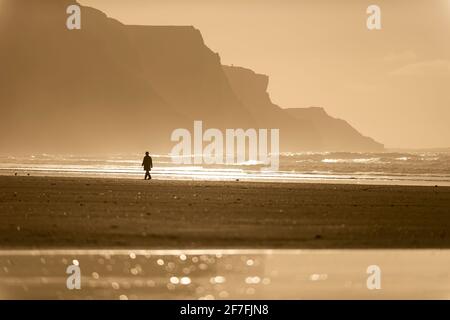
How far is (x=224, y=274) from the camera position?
1588 centimetres

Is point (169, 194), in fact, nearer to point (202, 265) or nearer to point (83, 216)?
point (83, 216)

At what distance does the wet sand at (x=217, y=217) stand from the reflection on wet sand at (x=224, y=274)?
1430mm

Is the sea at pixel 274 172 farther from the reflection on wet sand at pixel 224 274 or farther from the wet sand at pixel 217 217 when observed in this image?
the reflection on wet sand at pixel 224 274

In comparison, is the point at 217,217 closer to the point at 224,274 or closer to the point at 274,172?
the point at 224,274

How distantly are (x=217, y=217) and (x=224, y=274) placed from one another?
400 inches

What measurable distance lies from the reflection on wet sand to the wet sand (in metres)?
1.43

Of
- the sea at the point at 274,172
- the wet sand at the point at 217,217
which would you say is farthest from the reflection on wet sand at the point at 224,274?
the sea at the point at 274,172

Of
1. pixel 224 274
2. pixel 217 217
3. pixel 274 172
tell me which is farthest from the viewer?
pixel 274 172

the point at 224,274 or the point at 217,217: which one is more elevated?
the point at 217,217

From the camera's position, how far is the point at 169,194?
36.0 metres

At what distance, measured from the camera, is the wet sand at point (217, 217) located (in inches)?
819

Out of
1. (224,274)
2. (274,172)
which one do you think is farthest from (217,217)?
(274,172)

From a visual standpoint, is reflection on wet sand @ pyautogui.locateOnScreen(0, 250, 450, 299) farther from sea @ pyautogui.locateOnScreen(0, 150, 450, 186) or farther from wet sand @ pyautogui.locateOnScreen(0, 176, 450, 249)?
sea @ pyautogui.locateOnScreen(0, 150, 450, 186)

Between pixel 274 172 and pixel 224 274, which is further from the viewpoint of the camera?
pixel 274 172
